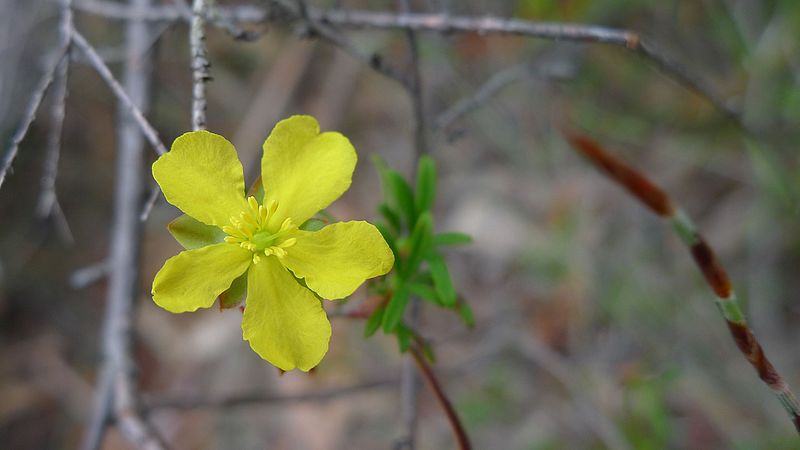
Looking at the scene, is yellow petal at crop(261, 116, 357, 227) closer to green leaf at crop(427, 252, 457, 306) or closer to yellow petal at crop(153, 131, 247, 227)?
yellow petal at crop(153, 131, 247, 227)

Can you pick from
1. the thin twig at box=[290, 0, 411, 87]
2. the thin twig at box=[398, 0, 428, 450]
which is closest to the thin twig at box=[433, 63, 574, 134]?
the thin twig at box=[398, 0, 428, 450]

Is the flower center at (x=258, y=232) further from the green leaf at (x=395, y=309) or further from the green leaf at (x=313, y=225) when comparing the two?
the green leaf at (x=395, y=309)

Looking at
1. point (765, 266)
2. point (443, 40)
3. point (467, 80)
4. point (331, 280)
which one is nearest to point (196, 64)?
point (331, 280)

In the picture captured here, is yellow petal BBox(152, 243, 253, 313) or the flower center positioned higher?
the flower center

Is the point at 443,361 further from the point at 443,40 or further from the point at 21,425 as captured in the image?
the point at 21,425

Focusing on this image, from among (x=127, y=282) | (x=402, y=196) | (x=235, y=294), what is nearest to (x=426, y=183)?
(x=402, y=196)

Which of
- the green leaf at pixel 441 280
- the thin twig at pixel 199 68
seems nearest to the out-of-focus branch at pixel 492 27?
the thin twig at pixel 199 68
